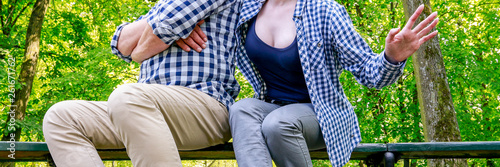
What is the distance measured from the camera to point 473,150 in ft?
6.93

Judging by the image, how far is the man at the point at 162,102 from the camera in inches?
62.4

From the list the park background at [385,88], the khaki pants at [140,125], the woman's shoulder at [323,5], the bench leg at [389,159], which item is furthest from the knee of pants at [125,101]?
the park background at [385,88]

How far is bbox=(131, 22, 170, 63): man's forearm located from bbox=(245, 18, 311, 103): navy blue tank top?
38 cm

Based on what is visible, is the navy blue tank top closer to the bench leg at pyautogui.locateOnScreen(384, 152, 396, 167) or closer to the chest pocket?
the chest pocket

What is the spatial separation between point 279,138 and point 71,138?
759 mm

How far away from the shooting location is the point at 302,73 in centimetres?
197

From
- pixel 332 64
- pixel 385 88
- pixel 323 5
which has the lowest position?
pixel 385 88

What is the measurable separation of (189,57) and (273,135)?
51 centimetres

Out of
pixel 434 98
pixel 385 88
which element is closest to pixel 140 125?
pixel 434 98

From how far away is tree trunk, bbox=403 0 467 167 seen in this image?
5684 millimetres

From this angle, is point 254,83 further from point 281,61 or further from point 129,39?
point 129,39

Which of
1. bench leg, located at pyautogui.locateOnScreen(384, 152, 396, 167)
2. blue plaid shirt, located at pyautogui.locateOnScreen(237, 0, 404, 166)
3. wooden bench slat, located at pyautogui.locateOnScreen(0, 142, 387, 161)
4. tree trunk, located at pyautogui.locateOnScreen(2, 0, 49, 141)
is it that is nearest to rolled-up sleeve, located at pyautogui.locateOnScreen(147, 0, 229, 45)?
blue plaid shirt, located at pyautogui.locateOnScreen(237, 0, 404, 166)

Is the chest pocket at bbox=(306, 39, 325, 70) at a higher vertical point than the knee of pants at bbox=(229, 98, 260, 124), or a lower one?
higher

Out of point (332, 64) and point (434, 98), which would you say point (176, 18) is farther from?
point (434, 98)
